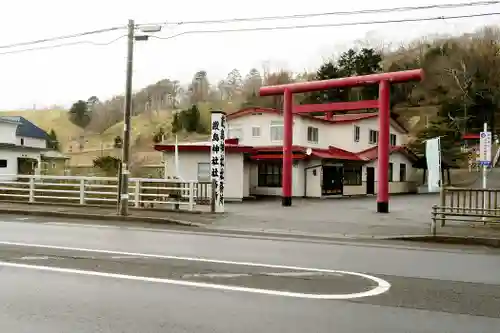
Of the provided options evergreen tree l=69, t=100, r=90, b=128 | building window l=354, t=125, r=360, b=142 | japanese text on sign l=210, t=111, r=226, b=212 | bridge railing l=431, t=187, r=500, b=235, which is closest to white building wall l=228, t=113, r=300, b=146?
building window l=354, t=125, r=360, b=142

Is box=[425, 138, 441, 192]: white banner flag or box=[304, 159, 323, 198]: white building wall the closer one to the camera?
box=[425, 138, 441, 192]: white banner flag

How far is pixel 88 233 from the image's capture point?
40.7 feet

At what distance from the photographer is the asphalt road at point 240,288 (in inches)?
198

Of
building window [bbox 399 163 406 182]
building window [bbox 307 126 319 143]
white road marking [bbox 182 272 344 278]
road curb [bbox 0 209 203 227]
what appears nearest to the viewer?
white road marking [bbox 182 272 344 278]

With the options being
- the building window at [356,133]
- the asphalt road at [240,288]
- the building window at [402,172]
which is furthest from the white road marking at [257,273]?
the building window at [402,172]

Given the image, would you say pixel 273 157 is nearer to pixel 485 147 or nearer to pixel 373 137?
pixel 373 137

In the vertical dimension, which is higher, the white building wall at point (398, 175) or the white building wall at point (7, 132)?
the white building wall at point (7, 132)

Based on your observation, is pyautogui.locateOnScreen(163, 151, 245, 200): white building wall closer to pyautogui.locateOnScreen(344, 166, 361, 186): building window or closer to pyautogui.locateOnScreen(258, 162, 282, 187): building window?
pyautogui.locateOnScreen(258, 162, 282, 187): building window

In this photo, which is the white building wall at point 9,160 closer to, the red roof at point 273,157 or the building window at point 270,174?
the building window at point 270,174

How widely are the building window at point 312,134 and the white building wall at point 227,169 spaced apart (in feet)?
25.4

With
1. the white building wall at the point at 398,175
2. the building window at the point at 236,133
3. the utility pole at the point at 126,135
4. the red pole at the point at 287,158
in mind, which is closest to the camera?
the utility pole at the point at 126,135

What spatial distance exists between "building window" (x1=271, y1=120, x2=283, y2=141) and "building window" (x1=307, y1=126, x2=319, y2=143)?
2.20 m

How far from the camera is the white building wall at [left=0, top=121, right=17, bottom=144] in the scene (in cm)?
4855

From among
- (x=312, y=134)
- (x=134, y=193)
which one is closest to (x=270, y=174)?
(x=312, y=134)
